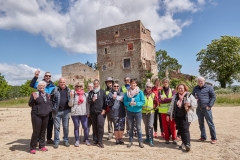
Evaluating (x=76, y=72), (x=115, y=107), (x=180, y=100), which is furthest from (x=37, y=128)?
(x=76, y=72)

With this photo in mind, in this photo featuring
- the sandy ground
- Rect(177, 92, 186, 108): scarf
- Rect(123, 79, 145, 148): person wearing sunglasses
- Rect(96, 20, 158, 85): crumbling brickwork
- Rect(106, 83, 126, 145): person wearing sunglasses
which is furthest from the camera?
Rect(96, 20, 158, 85): crumbling brickwork

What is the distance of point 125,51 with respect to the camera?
30.2 metres

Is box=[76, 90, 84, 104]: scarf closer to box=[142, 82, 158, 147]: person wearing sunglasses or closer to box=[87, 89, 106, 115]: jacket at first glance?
box=[87, 89, 106, 115]: jacket

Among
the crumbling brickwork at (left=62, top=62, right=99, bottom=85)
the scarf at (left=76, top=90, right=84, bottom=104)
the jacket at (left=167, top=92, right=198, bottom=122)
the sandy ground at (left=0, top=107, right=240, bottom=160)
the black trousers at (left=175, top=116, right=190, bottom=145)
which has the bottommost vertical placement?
the sandy ground at (left=0, top=107, right=240, bottom=160)

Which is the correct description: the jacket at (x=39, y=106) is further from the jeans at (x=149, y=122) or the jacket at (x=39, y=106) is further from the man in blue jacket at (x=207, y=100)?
the man in blue jacket at (x=207, y=100)

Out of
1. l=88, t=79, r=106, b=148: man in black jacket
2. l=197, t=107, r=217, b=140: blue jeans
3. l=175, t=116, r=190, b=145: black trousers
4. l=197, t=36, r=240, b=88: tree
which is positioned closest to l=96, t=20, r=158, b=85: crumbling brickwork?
l=197, t=36, r=240, b=88: tree

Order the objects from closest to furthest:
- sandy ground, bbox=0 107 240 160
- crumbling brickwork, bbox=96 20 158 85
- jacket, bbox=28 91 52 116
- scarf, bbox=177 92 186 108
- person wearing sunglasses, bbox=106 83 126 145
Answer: sandy ground, bbox=0 107 240 160 < jacket, bbox=28 91 52 116 < scarf, bbox=177 92 186 108 < person wearing sunglasses, bbox=106 83 126 145 < crumbling brickwork, bbox=96 20 158 85

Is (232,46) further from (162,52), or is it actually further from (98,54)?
(98,54)

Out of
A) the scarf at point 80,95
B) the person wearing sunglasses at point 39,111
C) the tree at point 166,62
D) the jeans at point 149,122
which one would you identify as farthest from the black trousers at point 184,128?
the tree at point 166,62

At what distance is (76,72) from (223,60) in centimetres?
2317

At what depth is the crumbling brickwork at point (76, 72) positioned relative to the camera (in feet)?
110

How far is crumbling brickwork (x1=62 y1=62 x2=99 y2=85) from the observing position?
110 ft

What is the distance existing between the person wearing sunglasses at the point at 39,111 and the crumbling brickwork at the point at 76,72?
28081mm

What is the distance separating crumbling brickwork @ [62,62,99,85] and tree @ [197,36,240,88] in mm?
19018
